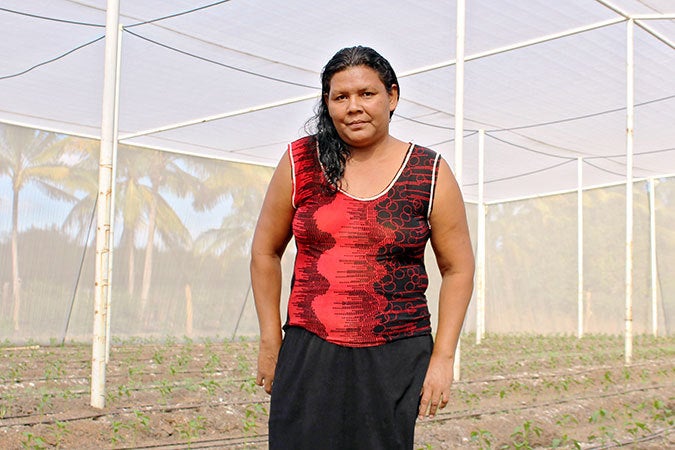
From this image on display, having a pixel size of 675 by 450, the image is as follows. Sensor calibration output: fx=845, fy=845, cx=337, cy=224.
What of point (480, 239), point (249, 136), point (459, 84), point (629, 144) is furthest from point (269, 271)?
point (480, 239)

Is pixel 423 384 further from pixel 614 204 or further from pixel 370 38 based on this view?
pixel 614 204

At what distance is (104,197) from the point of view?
5195 millimetres

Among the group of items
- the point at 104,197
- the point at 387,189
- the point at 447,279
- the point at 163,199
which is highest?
the point at 163,199

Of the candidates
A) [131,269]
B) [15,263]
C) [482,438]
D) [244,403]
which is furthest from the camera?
[131,269]

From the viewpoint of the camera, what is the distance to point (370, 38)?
Result: 7.85 m

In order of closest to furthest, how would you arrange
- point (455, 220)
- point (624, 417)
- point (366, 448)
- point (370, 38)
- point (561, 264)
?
point (366, 448)
point (455, 220)
point (624, 417)
point (370, 38)
point (561, 264)

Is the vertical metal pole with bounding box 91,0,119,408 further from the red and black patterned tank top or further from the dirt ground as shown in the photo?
the red and black patterned tank top

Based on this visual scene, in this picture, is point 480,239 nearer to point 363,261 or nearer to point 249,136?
point 249,136

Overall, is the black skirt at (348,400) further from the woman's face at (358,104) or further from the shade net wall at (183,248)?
the shade net wall at (183,248)

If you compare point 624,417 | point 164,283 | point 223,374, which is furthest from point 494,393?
point 164,283

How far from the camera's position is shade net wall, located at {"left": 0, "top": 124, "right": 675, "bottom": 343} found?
1075 centimetres

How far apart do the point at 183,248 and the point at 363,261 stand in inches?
435

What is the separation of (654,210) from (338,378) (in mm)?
15107

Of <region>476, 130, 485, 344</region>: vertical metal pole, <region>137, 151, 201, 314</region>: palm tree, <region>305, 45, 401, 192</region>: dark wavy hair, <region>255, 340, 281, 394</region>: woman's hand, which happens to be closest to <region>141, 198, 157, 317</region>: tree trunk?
<region>137, 151, 201, 314</region>: palm tree
